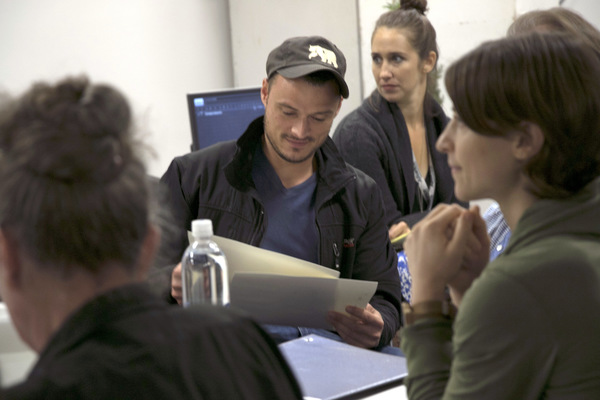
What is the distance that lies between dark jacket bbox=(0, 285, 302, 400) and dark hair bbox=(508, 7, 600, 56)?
1221mm

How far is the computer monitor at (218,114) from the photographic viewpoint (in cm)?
307

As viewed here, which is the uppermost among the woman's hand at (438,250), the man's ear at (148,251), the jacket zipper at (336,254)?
the man's ear at (148,251)

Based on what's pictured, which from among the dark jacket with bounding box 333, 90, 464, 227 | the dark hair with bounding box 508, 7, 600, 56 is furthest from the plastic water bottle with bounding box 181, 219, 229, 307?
the dark jacket with bounding box 333, 90, 464, 227

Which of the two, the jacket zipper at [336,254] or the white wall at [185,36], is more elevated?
the white wall at [185,36]

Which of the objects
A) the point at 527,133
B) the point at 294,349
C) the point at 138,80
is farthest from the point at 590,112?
the point at 138,80

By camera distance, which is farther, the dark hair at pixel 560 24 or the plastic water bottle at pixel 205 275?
the dark hair at pixel 560 24

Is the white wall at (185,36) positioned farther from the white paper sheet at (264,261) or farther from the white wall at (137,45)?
the white paper sheet at (264,261)

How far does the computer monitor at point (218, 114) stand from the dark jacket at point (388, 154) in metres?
0.42

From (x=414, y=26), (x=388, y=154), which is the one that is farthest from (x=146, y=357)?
(x=414, y=26)

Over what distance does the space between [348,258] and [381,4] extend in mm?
2985

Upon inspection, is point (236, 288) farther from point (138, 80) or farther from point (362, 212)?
point (138, 80)

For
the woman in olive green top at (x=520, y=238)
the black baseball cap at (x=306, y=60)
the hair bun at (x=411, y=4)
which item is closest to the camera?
the woman in olive green top at (x=520, y=238)

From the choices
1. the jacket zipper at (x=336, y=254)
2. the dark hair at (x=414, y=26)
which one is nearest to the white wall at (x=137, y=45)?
the dark hair at (x=414, y=26)

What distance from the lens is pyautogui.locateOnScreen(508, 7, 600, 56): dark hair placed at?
170 centimetres
